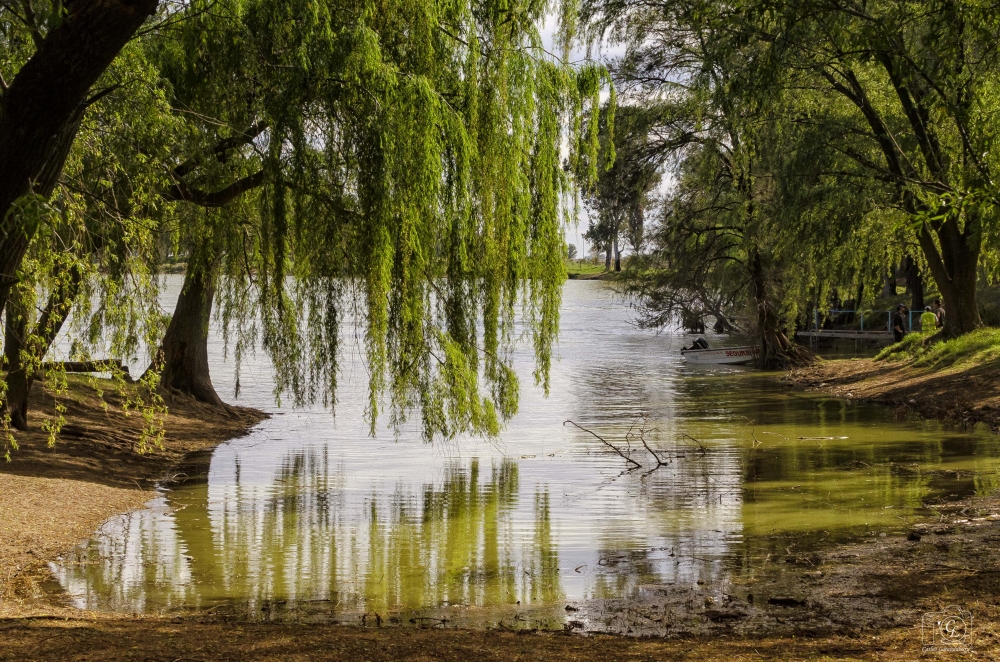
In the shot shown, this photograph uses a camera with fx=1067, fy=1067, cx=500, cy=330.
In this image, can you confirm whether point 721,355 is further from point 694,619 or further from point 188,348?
point 694,619

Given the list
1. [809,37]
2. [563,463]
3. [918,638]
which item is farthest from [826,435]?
[918,638]

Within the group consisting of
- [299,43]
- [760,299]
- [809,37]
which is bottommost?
[760,299]

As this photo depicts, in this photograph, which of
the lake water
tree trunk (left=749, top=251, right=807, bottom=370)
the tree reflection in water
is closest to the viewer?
the tree reflection in water

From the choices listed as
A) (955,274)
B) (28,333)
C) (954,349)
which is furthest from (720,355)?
(28,333)

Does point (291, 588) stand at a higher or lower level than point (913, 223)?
lower

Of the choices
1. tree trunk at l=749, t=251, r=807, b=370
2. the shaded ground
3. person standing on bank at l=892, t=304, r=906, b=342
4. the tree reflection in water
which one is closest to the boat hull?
tree trunk at l=749, t=251, r=807, b=370

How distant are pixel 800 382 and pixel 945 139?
8261 millimetres

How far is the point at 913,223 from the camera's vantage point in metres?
8.96

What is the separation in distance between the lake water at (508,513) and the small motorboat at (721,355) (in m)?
14.8

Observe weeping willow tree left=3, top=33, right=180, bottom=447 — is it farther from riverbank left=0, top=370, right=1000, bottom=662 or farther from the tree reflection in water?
riverbank left=0, top=370, right=1000, bottom=662

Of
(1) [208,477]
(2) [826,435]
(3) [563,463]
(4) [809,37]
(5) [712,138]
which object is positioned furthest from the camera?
(5) [712,138]

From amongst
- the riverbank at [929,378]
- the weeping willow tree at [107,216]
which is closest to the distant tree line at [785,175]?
the riverbank at [929,378]

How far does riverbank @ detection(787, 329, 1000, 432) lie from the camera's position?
18969 millimetres

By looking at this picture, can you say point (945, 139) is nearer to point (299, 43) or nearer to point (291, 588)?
point (299, 43)
